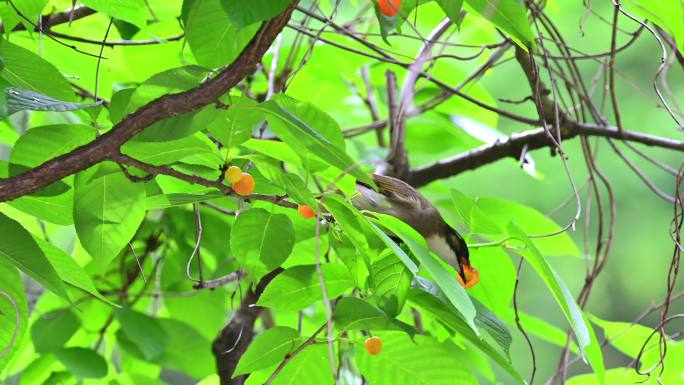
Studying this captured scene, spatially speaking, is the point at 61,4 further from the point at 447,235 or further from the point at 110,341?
the point at 447,235

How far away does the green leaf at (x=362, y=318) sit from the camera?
2.75 feet

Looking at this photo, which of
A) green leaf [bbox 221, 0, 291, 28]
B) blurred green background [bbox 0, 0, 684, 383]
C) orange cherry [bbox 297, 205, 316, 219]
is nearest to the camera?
green leaf [bbox 221, 0, 291, 28]

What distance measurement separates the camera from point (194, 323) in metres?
1.59

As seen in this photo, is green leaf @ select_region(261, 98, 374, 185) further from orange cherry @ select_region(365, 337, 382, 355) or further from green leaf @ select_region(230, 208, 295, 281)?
orange cherry @ select_region(365, 337, 382, 355)

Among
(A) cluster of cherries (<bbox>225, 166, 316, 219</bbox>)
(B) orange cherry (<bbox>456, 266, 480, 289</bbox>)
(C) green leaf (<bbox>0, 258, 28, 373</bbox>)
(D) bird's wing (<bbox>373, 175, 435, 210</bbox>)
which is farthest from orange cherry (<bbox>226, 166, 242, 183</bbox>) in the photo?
(D) bird's wing (<bbox>373, 175, 435, 210</bbox>)

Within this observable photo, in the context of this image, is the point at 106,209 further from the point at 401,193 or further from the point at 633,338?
the point at 633,338

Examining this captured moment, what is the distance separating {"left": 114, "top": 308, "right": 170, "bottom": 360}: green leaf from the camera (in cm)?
137

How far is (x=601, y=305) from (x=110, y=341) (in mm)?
4110

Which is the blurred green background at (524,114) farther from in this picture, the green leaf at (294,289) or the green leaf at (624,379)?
the green leaf at (624,379)

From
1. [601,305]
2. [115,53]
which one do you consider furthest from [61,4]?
[601,305]

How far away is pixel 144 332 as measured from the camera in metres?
1.40

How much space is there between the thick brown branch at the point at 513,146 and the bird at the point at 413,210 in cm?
18

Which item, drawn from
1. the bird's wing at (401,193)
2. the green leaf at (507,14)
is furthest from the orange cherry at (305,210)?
the bird's wing at (401,193)

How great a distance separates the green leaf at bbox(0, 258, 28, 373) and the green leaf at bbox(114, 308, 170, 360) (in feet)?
1.90
